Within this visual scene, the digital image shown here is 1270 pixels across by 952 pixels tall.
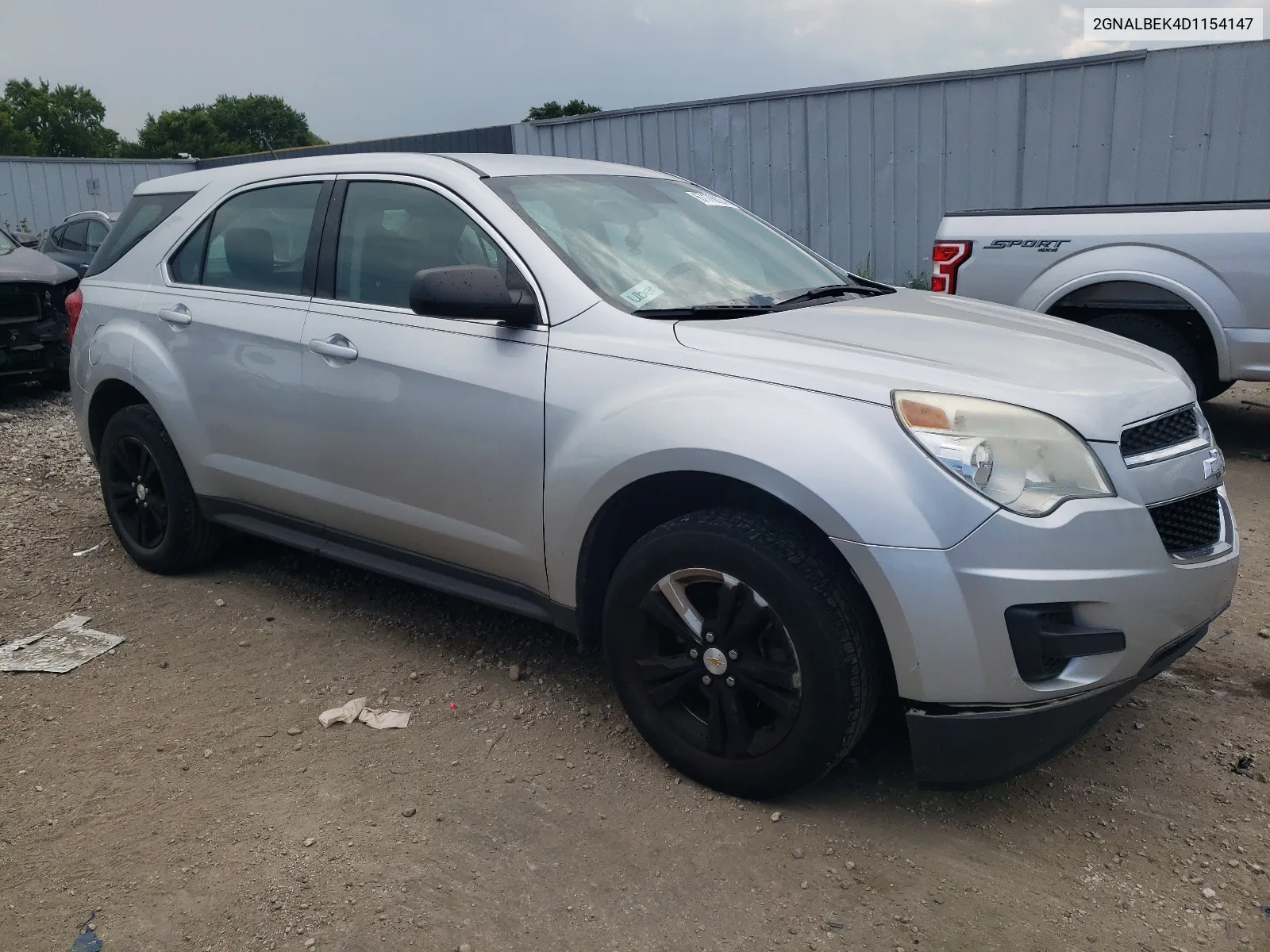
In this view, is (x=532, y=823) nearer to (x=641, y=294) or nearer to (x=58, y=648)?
(x=641, y=294)

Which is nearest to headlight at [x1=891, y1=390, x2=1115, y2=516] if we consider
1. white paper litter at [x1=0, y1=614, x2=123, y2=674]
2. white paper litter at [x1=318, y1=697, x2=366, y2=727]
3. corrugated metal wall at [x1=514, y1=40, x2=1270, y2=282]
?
white paper litter at [x1=318, y1=697, x2=366, y2=727]

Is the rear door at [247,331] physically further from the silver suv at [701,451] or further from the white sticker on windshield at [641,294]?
the white sticker on windshield at [641,294]

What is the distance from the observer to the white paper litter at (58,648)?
13.0 feet

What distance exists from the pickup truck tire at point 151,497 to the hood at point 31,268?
5.17 metres

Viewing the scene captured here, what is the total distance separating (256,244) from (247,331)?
0.43 m

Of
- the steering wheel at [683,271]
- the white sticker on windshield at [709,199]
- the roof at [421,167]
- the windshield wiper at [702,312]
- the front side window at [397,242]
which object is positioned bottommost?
the windshield wiper at [702,312]

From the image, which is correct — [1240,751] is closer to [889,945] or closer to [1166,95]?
[889,945]

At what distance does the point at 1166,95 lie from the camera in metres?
9.88

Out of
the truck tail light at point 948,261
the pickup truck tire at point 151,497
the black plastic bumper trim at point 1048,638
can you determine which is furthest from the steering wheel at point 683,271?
the truck tail light at point 948,261

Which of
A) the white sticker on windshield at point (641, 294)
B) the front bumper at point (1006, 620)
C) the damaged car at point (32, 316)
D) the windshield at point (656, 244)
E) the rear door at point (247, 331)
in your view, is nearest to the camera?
the front bumper at point (1006, 620)

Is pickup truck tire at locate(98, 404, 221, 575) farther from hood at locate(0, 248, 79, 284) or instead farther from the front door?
hood at locate(0, 248, 79, 284)

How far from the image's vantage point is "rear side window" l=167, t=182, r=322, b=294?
4.01 meters

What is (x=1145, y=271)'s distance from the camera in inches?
239

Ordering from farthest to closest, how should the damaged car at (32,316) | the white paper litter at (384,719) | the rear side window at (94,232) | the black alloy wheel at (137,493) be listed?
the rear side window at (94,232)
the damaged car at (32,316)
the black alloy wheel at (137,493)
the white paper litter at (384,719)
